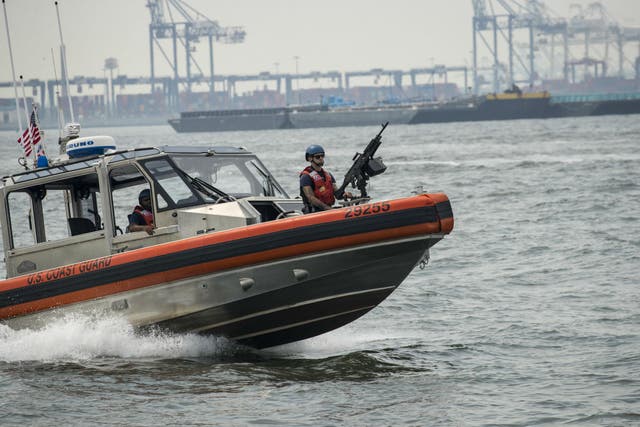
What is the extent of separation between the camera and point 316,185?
10953 mm

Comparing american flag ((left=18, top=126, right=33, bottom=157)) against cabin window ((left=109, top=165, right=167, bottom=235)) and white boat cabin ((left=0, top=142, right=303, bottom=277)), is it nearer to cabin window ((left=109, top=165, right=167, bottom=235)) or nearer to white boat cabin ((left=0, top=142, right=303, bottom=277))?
white boat cabin ((left=0, top=142, right=303, bottom=277))

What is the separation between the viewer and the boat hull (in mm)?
10297

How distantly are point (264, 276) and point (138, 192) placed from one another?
2.02 m

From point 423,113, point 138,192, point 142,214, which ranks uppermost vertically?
point 138,192

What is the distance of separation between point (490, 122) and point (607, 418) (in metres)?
115

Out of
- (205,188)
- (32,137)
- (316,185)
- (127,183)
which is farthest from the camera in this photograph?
(32,137)

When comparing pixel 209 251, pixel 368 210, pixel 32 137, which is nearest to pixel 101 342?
pixel 209 251

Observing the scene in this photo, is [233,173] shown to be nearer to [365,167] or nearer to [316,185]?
[316,185]

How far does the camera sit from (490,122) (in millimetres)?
121938

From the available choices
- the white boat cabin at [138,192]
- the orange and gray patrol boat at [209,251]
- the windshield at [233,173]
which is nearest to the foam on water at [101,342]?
the orange and gray patrol boat at [209,251]

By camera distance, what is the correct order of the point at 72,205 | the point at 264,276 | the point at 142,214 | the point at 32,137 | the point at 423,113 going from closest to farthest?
the point at 264,276 → the point at 142,214 → the point at 72,205 → the point at 32,137 → the point at 423,113

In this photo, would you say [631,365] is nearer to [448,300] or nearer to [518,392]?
[518,392]

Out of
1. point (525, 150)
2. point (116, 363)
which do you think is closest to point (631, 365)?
point (116, 363)

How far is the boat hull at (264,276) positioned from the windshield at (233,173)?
1.08 m
